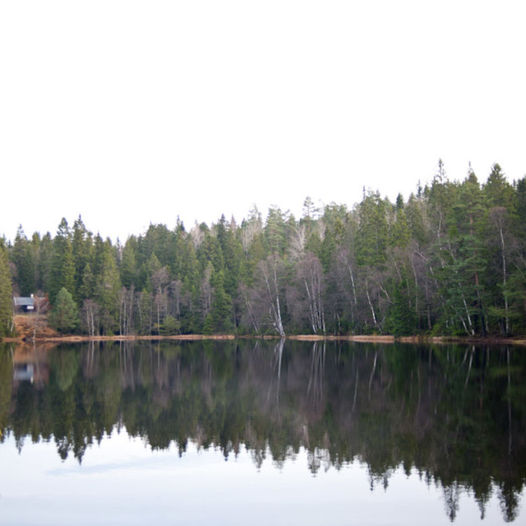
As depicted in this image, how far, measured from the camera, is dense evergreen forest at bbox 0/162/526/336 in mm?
57812

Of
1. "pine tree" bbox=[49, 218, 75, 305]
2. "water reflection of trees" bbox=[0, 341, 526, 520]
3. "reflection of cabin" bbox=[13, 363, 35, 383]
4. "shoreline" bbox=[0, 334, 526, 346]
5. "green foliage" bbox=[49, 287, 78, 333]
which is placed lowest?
"shoreline" bbox=[0, 334, 526, 346]

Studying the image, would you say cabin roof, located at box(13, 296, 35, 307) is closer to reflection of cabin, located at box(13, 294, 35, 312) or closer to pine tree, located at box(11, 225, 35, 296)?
reflection of cabin, located at box(13, 294, 35, 312)

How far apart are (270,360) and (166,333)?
Answer: 2179 inches

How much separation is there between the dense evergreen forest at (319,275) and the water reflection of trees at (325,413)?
20105mm

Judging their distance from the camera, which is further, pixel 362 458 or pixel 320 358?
pixel 320 358

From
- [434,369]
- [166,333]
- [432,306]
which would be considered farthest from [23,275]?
[434,369]

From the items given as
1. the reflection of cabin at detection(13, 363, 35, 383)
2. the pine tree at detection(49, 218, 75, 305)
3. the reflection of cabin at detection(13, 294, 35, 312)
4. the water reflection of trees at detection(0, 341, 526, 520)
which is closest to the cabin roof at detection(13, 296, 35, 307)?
the reflection of cabin at detection(13, 294, 35, 312)

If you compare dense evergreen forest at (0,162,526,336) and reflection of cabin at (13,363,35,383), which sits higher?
dense evergreen forest at (0,162,526,336)

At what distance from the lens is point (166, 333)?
99438 millimetres

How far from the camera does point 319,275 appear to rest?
81312mm

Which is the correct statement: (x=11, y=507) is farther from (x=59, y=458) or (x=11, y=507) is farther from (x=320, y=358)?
(x=320, y=358)

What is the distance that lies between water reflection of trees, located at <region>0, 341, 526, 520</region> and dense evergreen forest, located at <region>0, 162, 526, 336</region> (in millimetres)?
20105

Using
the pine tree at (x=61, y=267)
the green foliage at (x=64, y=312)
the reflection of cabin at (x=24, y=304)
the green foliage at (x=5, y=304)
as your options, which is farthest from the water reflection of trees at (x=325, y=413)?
the reflection of cabin at (x=24, y=304)

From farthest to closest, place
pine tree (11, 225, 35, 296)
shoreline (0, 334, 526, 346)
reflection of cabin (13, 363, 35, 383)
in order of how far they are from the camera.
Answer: pine tree (11, 225, 35, 296), shoreline (0, 334, 526, 346), reflection of cabin (13, 363, 35, 383)
